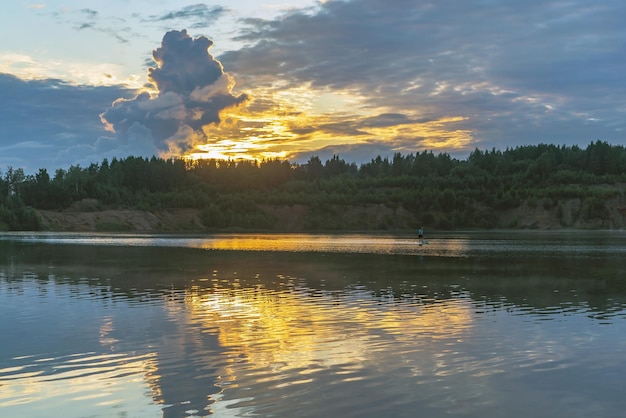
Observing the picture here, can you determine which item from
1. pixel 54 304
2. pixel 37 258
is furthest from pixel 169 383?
pixel 37 258

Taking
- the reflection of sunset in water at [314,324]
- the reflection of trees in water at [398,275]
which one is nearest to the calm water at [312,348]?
the reflection of sunset in water at [314,324]

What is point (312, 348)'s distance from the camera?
22844mm

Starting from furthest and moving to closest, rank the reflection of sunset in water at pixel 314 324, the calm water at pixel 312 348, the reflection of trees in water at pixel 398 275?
the reflection of trees in water at pixel 398 275 < the reflection of sunset in water at pixel 314 324 < the calm water at pixel 312 348

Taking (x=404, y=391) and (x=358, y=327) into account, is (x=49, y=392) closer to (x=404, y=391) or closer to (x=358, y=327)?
(x=404, y=391)

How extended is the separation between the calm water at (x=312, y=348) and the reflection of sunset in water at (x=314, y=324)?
108mm

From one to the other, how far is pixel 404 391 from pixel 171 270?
4332 cm

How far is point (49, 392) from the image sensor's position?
17203 mm

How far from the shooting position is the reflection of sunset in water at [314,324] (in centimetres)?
2186

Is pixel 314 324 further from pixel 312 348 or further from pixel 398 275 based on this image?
pixel 398 275

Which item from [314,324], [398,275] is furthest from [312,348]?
[398,275]

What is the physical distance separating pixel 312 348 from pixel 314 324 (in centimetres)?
535

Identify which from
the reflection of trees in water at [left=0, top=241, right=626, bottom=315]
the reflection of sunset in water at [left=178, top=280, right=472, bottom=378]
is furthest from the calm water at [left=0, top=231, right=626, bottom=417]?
the reflection of trees in water at [left=0, top=241, right=626, bottom=315]

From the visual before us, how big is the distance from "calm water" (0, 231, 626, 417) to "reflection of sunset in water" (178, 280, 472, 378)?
11 centimetres

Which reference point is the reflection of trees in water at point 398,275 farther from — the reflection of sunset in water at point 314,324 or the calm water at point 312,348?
the reflection of sunset in water at point 314,324
